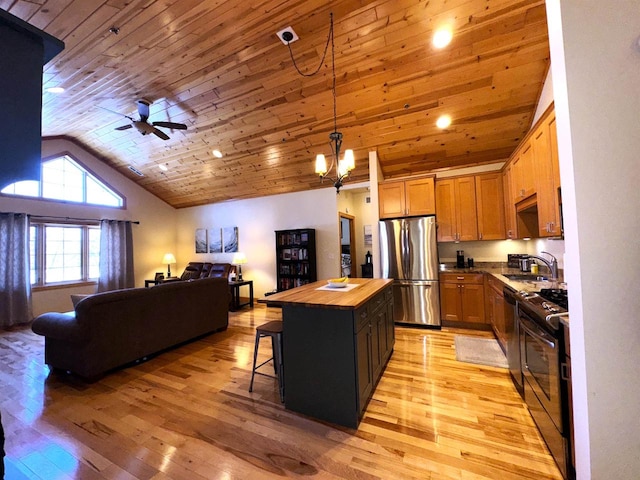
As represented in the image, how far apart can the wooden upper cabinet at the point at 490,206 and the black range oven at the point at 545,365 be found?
230 centimetres

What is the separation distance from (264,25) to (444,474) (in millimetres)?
3882

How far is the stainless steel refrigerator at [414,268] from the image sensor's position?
418 cm

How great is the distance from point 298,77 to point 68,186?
19.2ft

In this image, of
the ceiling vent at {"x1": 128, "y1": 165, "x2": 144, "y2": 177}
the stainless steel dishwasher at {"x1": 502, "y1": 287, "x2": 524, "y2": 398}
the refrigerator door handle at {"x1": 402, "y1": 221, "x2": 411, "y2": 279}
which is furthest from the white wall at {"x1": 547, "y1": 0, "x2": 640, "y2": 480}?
the ceiling vent at {"x1": 128, "y1": 165, "x2": 144, "y2": 177}

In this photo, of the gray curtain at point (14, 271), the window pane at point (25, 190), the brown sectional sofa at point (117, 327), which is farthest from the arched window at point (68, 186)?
the brown sectional sofa at point (117, 327)

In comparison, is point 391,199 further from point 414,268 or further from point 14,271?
point 14,271

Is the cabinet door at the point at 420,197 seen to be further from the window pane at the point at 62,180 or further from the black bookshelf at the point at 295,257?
the window pane at the point at 62,180

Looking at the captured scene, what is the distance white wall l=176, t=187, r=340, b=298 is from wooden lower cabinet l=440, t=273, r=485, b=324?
2299 millimetres

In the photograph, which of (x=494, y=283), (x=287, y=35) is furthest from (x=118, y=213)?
(x=494, y=283)

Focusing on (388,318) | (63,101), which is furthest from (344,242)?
(63,101)

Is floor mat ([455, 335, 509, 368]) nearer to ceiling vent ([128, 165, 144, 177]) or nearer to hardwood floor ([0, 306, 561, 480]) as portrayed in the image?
hardwood floor ([0, 306, 561, 480])

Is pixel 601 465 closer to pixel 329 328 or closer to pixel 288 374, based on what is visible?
pixel 329 328

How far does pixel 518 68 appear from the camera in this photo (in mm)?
3031

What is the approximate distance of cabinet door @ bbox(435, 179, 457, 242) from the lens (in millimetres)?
4434
